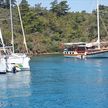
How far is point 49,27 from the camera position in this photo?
460ft

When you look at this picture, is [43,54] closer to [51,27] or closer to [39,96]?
[51,27]

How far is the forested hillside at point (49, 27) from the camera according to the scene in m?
132

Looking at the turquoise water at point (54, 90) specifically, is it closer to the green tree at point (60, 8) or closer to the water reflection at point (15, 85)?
the water reflection at point (15, 85)

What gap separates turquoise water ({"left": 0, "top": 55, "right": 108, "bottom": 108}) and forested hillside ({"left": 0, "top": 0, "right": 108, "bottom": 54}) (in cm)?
5805

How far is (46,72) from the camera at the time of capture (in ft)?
251

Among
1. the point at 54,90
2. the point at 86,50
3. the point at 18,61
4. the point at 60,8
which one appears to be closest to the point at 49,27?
the point at 60,8

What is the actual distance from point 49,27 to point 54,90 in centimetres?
8646

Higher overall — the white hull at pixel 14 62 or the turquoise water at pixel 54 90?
the white hull at pixel 14 62

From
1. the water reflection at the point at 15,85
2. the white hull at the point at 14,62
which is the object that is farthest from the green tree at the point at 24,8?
the water reflection at the point at 15,85

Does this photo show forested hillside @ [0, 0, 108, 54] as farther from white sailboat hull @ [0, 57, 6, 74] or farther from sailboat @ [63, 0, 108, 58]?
white sailboat hull @ [0, 57, 6, 74]

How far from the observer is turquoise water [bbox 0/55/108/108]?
45.7m

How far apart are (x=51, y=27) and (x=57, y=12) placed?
502 inches

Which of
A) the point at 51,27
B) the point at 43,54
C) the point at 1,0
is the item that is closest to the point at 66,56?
the point at 43,54

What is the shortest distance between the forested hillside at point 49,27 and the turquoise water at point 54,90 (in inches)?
2285
